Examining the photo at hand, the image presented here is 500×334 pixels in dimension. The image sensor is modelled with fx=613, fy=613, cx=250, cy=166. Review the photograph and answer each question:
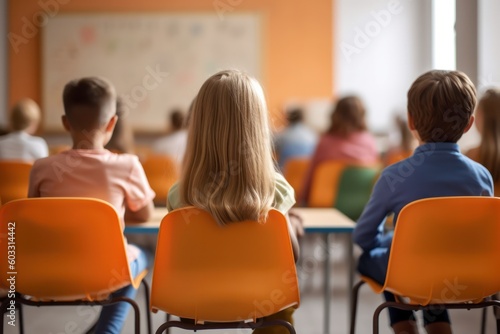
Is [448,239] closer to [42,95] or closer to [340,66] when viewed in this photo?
[340,66]

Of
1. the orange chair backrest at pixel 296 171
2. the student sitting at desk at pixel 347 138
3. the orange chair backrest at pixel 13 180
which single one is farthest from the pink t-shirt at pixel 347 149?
the orange chair backrest at pixel 13 180

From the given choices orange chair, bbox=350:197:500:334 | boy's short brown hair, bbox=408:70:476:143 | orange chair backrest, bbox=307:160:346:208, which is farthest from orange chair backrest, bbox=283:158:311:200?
orange chair, bbox=350:197:500:334

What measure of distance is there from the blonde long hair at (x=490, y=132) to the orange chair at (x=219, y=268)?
46.9 inches

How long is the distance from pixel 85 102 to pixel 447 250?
4.17 ft

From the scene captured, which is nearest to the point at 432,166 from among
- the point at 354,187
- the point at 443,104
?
the point at 443,104

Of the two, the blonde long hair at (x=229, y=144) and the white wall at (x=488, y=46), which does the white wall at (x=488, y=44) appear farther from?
the blonde long hair at (x=229, y=144)

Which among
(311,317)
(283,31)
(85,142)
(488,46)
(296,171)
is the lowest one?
(311,317)

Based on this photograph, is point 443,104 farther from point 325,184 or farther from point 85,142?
point 325,184

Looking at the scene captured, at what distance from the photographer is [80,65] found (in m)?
7.55

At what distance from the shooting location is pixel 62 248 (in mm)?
1716

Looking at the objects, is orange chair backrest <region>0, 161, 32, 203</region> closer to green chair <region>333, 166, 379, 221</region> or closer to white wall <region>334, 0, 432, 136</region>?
green chair <region>333, 166, 379, 221</region>

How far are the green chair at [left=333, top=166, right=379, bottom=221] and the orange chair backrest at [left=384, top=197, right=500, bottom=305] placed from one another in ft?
6.07

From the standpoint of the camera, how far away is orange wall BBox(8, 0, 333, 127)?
7434 mm

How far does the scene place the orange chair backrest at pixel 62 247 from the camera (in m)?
1.68
